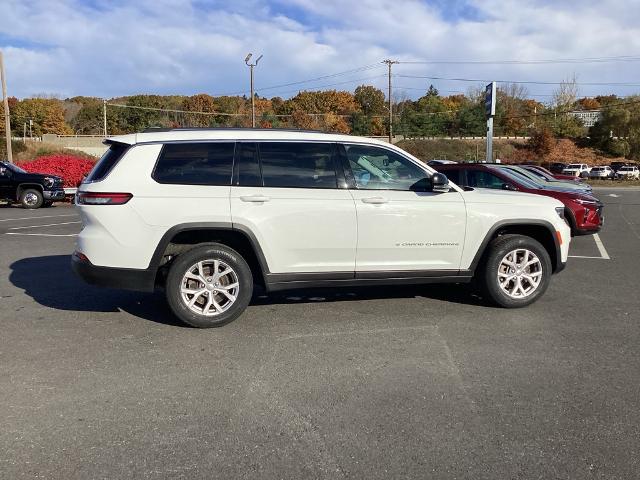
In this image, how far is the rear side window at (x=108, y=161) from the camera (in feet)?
17.0

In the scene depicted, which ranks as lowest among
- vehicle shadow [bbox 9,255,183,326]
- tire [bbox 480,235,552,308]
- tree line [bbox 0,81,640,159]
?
vehicle shadow [bbox 9,255,183,326]

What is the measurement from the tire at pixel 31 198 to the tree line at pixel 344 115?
199ft

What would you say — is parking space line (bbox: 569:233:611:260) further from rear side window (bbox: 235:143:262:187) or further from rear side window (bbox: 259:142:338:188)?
rear side window (bbox: 235:143:262:187)

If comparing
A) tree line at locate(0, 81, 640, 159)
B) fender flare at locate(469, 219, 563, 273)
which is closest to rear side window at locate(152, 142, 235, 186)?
fender flare at locate(469, 219, 563, 273)

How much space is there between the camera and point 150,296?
6.58 meters

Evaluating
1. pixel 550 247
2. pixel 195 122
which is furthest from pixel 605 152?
pixel 550 247

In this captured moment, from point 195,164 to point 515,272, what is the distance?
3534mm

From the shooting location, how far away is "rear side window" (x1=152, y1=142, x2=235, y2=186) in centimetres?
518

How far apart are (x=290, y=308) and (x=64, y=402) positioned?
2700 millimetres

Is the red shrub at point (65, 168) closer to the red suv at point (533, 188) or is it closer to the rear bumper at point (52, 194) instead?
the rear bumper at point (52, 194)

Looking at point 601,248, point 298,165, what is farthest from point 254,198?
point 601,248

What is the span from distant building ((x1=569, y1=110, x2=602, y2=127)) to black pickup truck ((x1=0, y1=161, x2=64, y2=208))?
92734 mm

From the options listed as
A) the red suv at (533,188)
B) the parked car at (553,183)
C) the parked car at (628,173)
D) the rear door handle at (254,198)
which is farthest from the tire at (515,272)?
the parked car at (628,173)

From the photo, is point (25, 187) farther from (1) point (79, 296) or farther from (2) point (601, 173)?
(2) point (601, 173)
